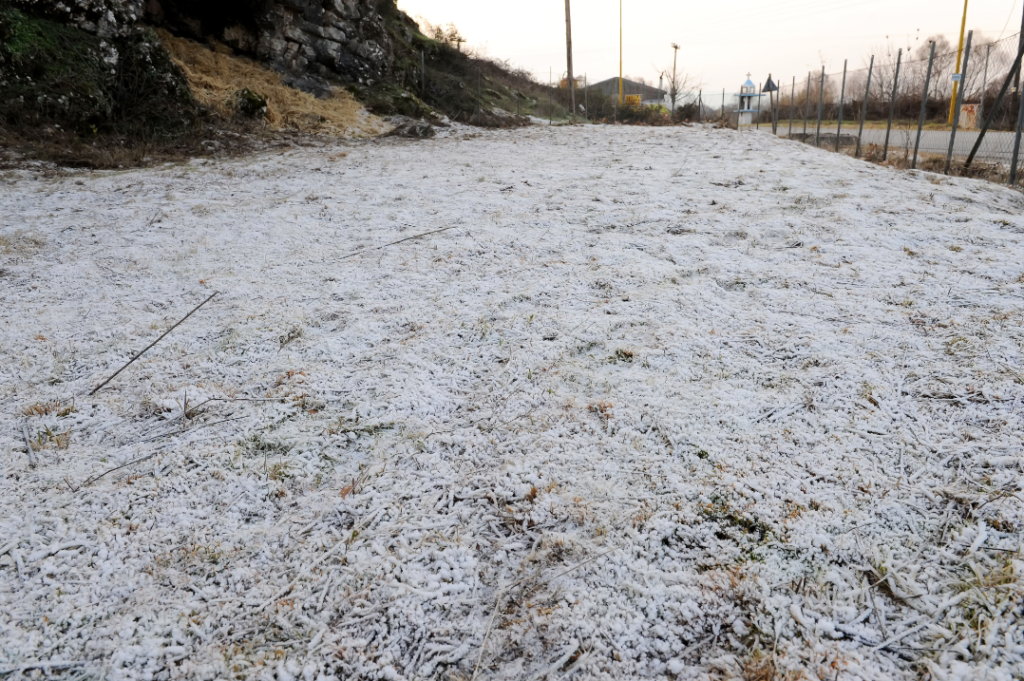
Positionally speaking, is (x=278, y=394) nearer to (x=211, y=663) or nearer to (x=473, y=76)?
(x=211, y=663)

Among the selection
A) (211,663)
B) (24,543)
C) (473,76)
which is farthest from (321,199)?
(473,76)

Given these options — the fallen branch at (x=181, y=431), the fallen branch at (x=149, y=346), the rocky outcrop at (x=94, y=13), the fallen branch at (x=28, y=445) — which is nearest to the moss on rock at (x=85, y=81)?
the rocky outcrop at (x=94, y=13)

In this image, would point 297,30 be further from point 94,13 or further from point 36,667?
point 36,667

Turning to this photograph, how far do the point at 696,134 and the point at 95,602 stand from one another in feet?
34.7

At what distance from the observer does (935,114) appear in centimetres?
1473

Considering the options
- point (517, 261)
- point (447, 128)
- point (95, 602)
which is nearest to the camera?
point (95, 602)

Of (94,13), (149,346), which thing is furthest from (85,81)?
(149,346)

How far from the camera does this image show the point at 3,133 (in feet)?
21.5

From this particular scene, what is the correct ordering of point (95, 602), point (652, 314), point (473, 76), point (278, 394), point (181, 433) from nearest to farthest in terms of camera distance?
point (95, 602), point (181, 433), point (278, 394), point (652, 314), point (473, 76)

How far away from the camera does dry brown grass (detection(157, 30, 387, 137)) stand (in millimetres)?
9523

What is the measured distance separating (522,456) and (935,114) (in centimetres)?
1801

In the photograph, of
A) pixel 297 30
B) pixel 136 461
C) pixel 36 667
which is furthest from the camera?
pixel 297 30

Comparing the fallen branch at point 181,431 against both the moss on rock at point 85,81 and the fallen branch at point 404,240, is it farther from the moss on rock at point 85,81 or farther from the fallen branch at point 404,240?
the moss on rock at point 85,81

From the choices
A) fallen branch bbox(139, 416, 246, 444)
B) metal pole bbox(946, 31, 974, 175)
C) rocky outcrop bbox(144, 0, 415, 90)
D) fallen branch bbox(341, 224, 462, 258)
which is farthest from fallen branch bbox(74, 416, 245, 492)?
rocky outcrop bbox(144, 0, 415, 90)
